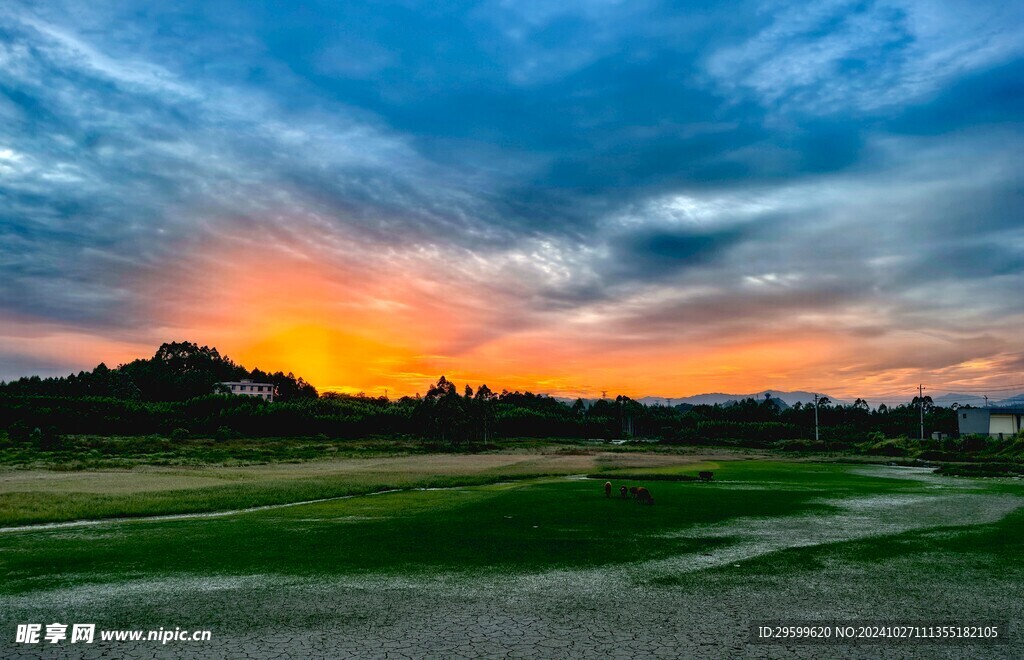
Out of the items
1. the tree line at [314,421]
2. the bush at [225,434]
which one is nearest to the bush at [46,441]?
the tree line at [314,421]

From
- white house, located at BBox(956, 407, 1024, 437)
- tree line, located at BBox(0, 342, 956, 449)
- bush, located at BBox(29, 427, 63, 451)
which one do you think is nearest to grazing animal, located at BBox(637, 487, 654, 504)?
bush, located at BBox(29, 427, 63, 451)

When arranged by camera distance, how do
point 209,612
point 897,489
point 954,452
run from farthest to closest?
point 954,452
point 897,489
point 209,612

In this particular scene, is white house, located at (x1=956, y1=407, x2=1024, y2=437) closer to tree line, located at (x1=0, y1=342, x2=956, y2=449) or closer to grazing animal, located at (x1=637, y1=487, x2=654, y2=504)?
tree line, located at (x1=0, y1=342, x2=956, y2=449)

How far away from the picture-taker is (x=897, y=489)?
44.0 meters

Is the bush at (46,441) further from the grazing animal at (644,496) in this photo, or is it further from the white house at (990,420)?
the white house at (990,420)

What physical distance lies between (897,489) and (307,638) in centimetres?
4330

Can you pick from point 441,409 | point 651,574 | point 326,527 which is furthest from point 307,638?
point 441,409

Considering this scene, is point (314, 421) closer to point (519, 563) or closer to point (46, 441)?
point (46, 441)

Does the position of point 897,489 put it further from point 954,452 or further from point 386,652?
point 954,452

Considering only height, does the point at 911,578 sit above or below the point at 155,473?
above

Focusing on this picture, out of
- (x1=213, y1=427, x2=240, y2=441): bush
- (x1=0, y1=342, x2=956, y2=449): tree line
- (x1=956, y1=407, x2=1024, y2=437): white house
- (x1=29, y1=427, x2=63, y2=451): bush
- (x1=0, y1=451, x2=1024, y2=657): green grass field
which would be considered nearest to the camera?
(x1=0, y1=451, x2=1024, y2=657): green grass field

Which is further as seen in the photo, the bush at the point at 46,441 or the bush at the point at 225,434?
the bush at the point at 225,434

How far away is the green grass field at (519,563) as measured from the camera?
1416 cm

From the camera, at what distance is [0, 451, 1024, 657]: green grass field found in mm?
14156
